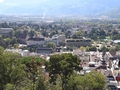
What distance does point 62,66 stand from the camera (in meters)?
14.9

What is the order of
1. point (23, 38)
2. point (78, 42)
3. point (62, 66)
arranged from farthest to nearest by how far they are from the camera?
1. point (23, 38)
2. point (78, 42)
3. point (62, 66)

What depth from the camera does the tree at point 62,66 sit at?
49.0 feet

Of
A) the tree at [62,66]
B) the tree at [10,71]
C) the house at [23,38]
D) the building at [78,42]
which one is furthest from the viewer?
the house at [23,38]

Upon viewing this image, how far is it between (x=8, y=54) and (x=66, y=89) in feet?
10.4

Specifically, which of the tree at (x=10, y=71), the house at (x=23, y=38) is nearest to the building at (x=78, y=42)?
the house at (x=23, y=38)

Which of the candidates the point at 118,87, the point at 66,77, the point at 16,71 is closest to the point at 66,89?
the point at 66,77

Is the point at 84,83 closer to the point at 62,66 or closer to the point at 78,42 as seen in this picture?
the point at 62,66

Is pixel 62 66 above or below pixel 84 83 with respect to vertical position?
above

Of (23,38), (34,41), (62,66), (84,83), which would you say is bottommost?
(34,41)

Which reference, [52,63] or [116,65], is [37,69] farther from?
[116,65]

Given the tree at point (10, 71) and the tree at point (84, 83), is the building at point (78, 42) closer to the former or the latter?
the tree at point (84, 83)

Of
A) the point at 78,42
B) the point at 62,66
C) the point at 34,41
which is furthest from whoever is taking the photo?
the point at 34,41

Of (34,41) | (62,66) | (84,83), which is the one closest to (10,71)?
(62,66)

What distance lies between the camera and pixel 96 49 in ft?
127
